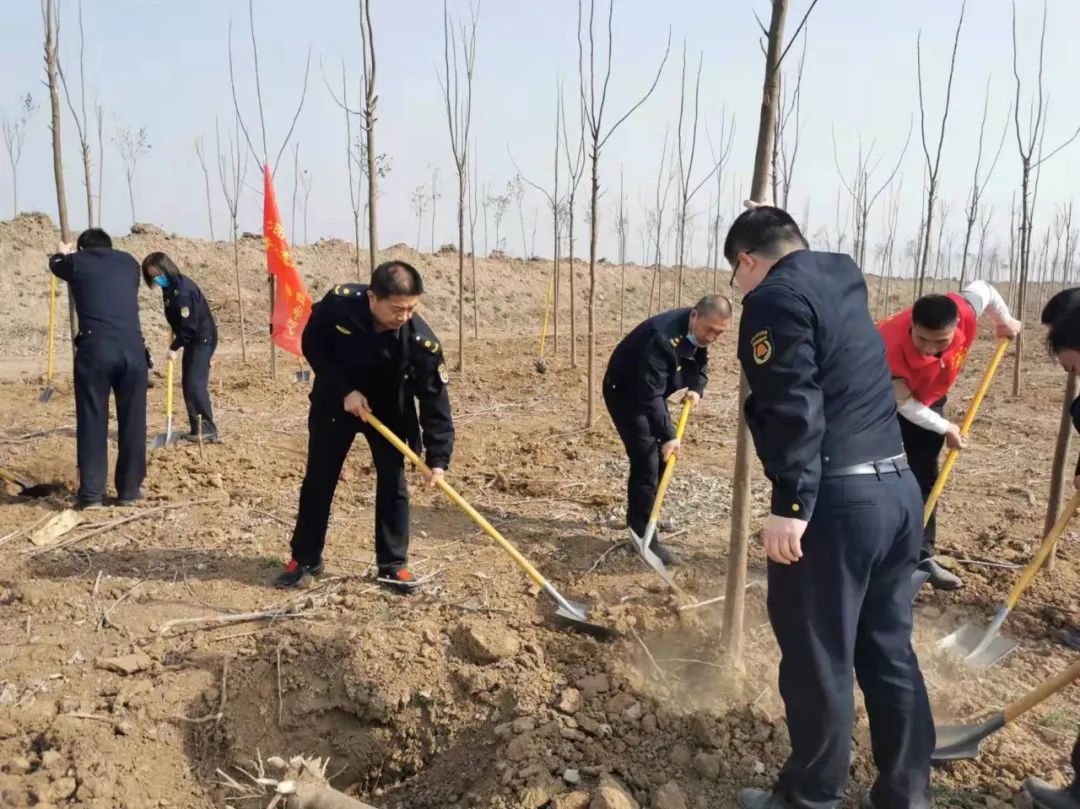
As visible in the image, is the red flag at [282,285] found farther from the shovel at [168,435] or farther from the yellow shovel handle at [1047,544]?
the yellow shovel handle at [1047,544]

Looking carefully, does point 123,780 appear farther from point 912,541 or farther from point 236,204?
point 236,204

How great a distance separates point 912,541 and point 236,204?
10.8 metres

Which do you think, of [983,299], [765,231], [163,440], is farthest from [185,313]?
[983,299]

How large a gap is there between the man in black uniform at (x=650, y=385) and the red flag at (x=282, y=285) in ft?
14.2

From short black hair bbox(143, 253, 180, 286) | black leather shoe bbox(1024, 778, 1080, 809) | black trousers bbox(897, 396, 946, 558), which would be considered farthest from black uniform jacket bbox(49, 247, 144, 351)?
black leather shoe bbox(1024, 778, 1080, 809)

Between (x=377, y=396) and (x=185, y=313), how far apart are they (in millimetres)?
3485

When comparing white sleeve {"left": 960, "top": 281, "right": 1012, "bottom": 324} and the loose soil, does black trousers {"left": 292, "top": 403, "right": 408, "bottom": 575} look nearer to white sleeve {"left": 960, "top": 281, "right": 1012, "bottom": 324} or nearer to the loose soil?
the loose soil

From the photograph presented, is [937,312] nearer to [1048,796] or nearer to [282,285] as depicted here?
[1048,796]

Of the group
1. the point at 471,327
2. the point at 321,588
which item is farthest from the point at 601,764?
the point at 471,327

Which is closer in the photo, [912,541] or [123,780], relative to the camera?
[912,541]

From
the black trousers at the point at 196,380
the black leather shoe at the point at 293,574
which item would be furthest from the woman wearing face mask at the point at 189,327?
the black leather shoe at the point at 293,574

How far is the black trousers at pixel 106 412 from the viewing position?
15.0 feet

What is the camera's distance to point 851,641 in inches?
77.7

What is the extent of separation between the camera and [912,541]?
2041mm
